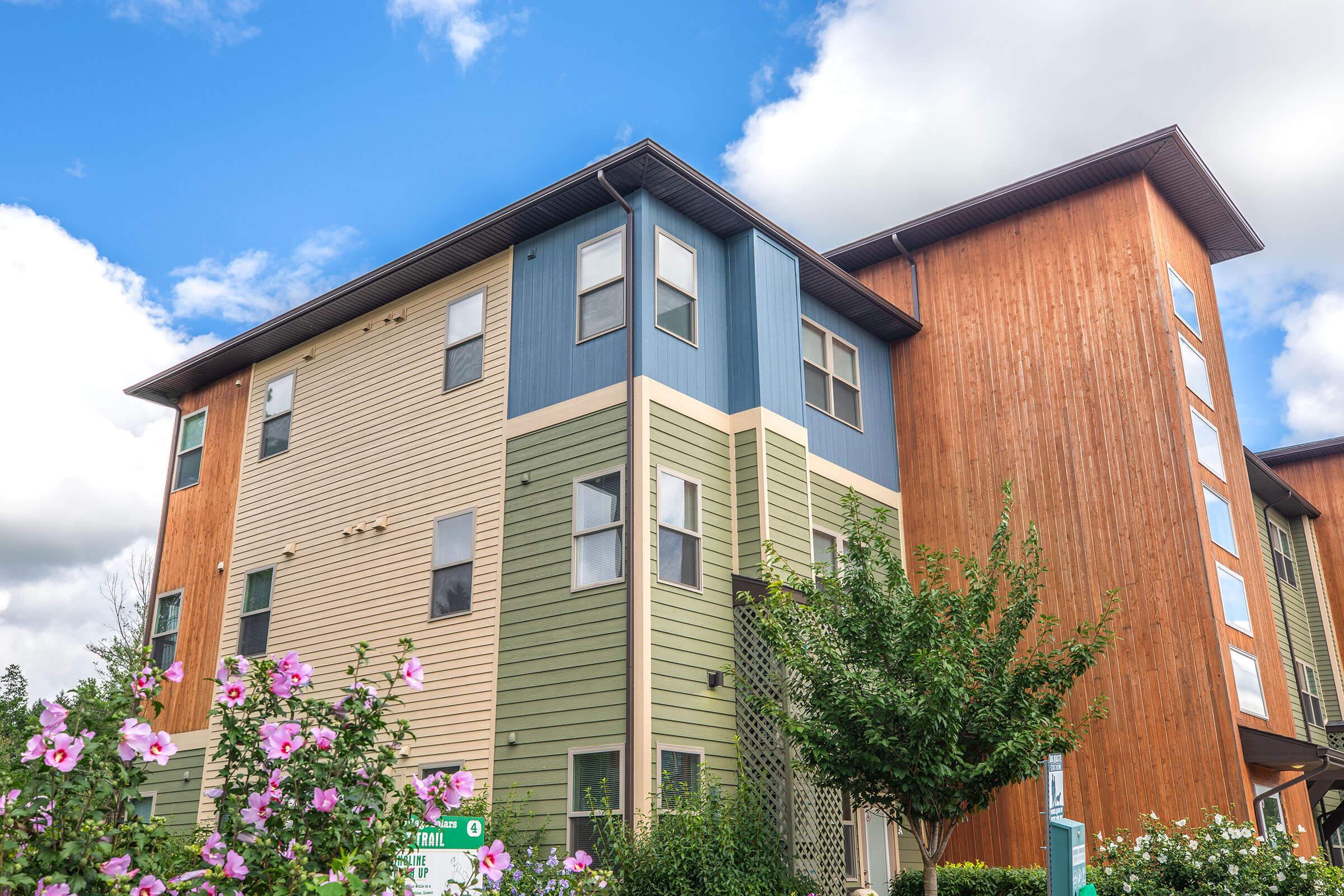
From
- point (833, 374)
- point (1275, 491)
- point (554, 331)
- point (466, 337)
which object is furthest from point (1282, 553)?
point (466, 337)

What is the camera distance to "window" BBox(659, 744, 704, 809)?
10820 mm

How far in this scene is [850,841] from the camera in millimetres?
12719

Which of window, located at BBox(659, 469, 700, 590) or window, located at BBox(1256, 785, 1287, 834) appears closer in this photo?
window, located at BBox(659, 469, 700, 590)

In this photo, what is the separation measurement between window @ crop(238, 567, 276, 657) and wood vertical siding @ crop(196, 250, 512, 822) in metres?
0.15

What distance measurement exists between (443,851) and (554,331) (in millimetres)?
8287

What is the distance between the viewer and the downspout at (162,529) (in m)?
18.0

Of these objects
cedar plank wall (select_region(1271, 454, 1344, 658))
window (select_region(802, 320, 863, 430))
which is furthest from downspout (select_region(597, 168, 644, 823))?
cedar plank wall (select_region(1271, 454, 1344, 658))

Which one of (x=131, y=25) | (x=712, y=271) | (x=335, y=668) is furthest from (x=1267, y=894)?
(x=131, y=25)

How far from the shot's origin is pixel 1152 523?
14.0 m

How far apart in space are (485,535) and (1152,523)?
8.89 metres

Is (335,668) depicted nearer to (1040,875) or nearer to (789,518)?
(789,518)

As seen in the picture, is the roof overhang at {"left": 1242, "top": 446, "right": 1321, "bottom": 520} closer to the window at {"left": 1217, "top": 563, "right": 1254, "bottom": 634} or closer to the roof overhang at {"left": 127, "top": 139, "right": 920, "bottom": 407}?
the window at {"left": 1217, "top": 563, "right": 1254, "bottom": 634}

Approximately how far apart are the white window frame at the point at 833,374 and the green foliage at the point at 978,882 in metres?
6.29

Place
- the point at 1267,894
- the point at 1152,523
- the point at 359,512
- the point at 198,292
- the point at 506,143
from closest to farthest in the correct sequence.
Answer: the point at 1267,894
the point at 1152,523
the point at 359,512
the point at 506,143
the point at 198,292
